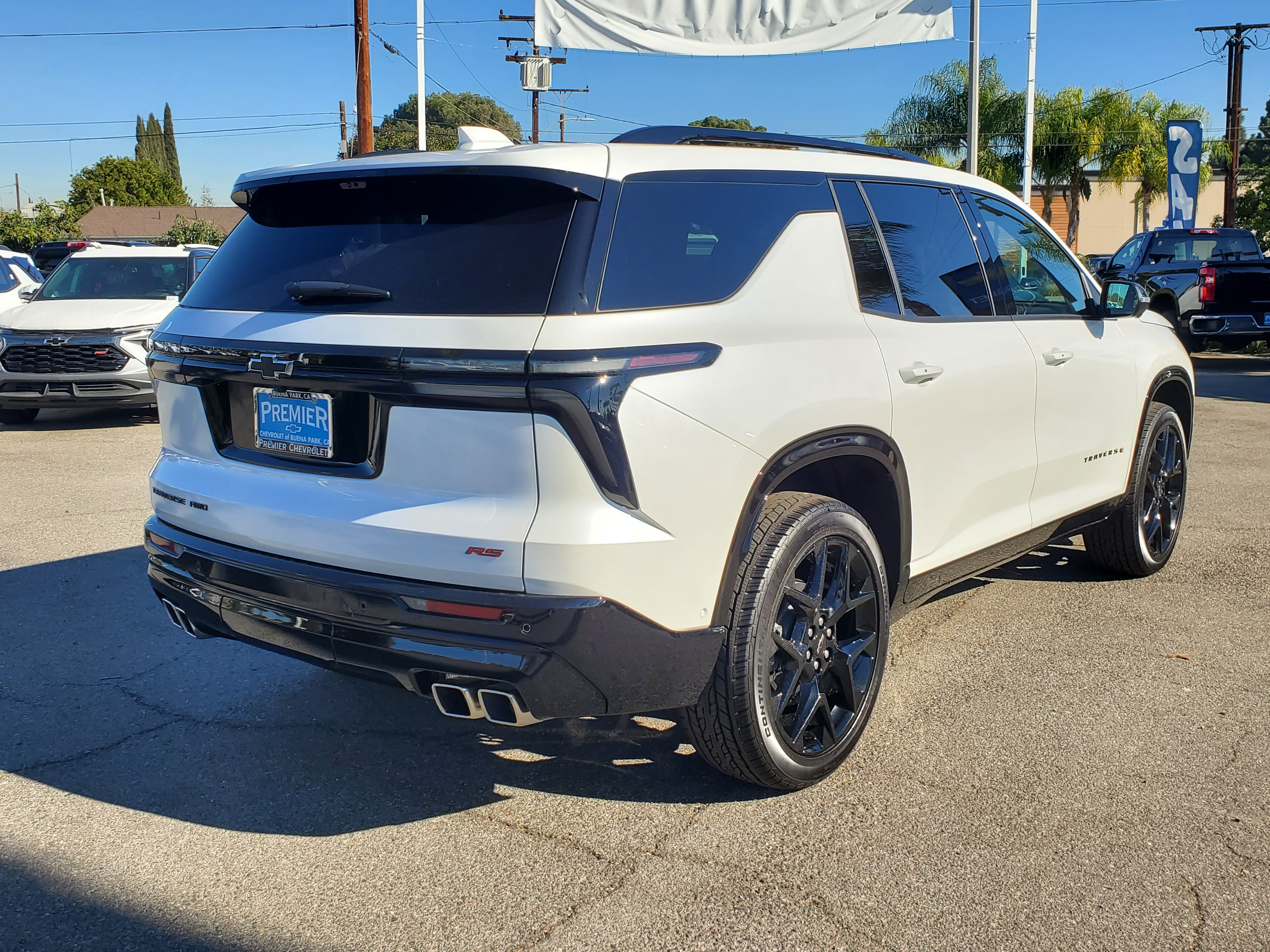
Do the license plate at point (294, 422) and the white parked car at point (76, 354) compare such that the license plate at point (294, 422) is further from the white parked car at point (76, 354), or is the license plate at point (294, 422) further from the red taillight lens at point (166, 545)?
the white parked car at point (76, 354)

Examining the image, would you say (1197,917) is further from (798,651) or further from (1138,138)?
(1138,138)

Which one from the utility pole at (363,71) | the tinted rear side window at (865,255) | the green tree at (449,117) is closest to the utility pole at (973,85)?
the utility pole at (363,71)

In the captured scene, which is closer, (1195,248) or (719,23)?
(719,23)

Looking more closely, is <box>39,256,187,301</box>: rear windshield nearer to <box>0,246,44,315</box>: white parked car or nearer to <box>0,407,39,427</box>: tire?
<box>0,246,44,315</box>: white parked car

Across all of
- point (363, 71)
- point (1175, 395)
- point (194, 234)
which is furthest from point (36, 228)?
point (1175, 395)

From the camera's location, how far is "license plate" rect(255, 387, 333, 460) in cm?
296

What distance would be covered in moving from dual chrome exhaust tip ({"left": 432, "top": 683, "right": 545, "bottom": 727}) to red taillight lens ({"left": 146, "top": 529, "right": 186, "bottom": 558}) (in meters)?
0.99

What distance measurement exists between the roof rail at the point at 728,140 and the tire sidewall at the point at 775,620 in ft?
3.76

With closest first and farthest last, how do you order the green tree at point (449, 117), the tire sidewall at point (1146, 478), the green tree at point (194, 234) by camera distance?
the tire sidewall at point (1146, 478), the green tree at point (194, 234), the green tree at point (449, 117)

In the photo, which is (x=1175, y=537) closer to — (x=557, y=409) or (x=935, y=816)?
(x=935, y=816)

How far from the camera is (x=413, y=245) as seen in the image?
2.95 m

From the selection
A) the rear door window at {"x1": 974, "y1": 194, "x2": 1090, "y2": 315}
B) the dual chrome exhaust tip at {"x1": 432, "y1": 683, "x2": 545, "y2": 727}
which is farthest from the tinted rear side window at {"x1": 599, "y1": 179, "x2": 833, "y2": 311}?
the rear door window at {"x1": 974, "y1": 194, "x2": 1090, "y2": 315}

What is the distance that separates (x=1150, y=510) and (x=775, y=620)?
331 centimetres

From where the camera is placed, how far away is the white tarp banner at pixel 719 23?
14.0 meters
